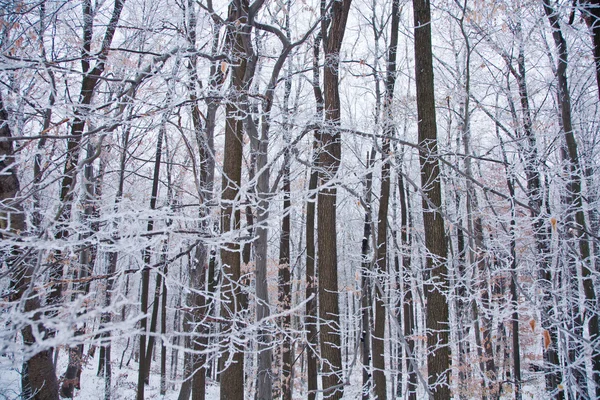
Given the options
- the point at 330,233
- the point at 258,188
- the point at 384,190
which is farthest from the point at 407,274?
the point at 258,188

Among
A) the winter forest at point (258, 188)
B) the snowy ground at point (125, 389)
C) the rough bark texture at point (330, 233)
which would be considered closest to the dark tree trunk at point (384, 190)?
the winter forest at point (258, 188)

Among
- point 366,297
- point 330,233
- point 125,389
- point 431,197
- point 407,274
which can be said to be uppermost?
point 431,197

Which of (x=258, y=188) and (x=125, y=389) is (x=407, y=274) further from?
(x=125, y=389)

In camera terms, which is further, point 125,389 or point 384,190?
point 125,389

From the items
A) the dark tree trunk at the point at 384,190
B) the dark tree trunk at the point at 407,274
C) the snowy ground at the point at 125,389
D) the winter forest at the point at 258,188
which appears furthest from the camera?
the snowy ground at the point at 125,389

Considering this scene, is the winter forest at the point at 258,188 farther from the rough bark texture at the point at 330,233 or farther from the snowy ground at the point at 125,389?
the snowy ground at the point at 125,389

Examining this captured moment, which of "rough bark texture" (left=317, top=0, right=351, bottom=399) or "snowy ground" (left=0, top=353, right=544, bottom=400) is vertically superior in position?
"rough bark texture" (left=317, top=0, right=351, bottom=399)

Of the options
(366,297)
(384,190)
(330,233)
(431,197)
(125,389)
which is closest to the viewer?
(366,297)

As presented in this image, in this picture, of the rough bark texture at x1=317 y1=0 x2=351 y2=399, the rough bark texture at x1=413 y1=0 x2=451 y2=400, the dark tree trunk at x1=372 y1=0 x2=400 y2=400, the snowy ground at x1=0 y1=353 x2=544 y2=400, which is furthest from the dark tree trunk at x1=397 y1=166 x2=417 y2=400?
the snowy ground at x1=0 y1=353 x2=544 y2=400

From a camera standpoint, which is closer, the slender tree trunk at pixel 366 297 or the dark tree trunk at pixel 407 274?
the slender tree trunk at pixel 366 297

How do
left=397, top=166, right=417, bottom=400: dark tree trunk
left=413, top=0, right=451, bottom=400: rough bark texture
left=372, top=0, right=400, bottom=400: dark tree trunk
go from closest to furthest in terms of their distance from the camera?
left=413, top=0, right=451, bottom=400: rough bark texture < left=397, top=166, right=417, bottom=400: dark tree trunk < left=372, top=0, right=400, bottom=400: dark tree trunk

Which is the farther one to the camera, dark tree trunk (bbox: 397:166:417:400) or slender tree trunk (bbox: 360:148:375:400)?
dark tree trunk (bbox: 397:166:417:400)

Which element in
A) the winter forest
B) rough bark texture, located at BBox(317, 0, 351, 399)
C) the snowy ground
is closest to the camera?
the winter forest

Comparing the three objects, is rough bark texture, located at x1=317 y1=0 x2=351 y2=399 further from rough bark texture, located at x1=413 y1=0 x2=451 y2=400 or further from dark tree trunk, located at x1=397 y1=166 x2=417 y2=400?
rough bark texture, located at x1=413 y1=0 x2=451 y2=400
